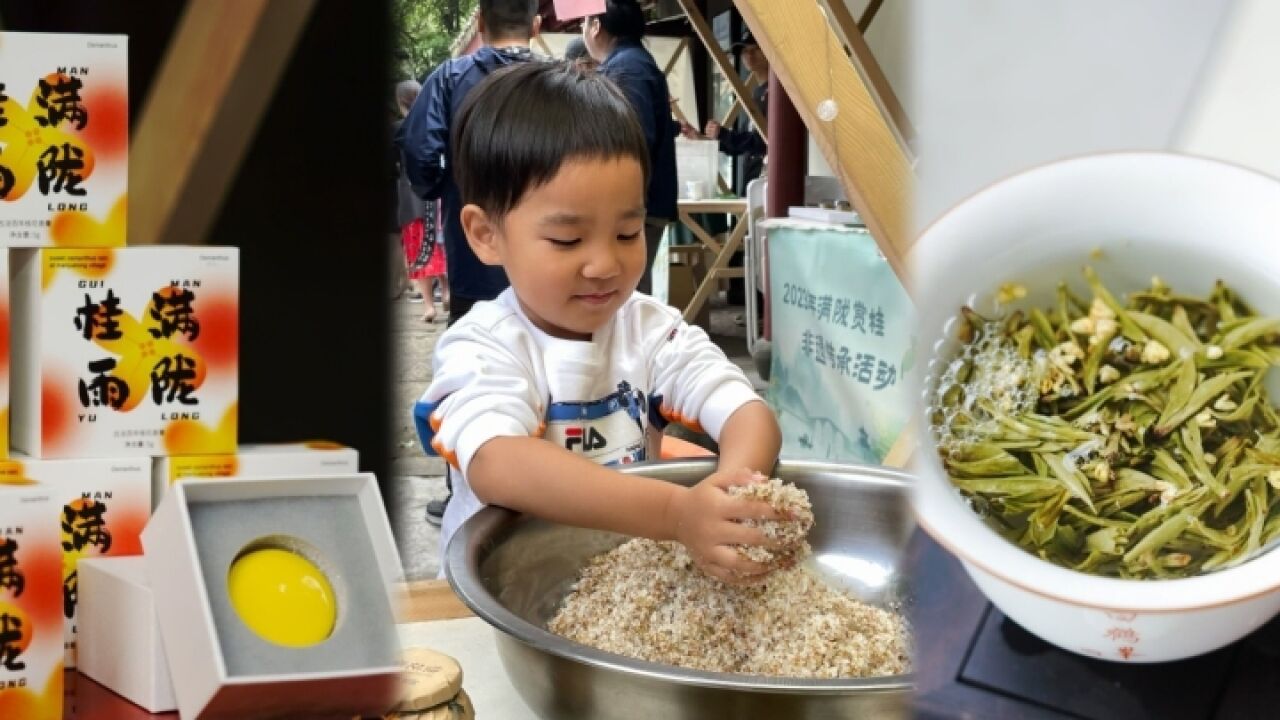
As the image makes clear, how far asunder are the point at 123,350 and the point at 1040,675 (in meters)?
0.84

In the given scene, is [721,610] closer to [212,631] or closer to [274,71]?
[212,631]

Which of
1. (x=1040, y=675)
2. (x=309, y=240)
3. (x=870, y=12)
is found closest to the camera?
(x=1040, y=675)

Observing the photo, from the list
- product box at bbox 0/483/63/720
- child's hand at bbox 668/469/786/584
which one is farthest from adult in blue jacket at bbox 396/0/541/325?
child's hand at bbox 668/469/786/584

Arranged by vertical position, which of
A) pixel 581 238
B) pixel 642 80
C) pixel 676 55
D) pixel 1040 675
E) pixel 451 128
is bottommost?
pixel 1040 675

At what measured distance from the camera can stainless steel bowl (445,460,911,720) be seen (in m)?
0.46

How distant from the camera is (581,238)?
2.92 ft

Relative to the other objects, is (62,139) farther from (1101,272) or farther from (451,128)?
(1101,272)

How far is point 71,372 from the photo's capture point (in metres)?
0.99

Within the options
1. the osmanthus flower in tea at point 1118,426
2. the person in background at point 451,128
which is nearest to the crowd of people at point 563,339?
the osmanthus flower in tea at point 1118,426

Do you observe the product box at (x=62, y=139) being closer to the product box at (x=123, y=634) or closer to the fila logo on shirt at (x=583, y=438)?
the product box at (x=123, y=634)

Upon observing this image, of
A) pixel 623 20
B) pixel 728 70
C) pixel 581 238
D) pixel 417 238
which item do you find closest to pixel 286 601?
pixel 581 238

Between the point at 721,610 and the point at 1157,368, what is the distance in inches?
13.1

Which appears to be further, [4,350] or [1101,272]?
[4,350]

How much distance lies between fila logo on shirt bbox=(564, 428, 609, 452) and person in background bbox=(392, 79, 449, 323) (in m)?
0.86
